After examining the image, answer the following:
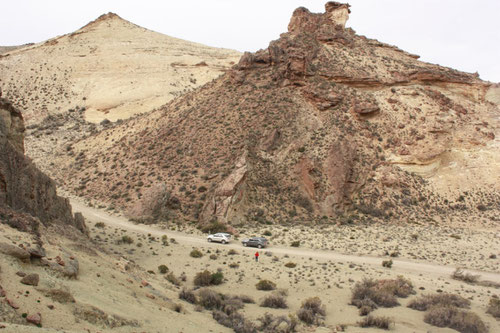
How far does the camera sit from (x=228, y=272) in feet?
77.7

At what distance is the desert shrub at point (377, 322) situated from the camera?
653 inches

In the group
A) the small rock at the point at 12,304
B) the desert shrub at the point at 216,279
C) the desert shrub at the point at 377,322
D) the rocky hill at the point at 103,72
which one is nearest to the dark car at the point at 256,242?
the desert shrub at the point at 216,279

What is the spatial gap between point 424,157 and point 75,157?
3874 cm

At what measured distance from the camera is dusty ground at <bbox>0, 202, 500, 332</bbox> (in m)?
11.7

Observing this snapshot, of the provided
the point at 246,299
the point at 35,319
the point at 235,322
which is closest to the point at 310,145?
the point at 246,299

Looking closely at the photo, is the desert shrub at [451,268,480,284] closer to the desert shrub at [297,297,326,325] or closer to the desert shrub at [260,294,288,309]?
the desert shrub at [297,297,326,325]

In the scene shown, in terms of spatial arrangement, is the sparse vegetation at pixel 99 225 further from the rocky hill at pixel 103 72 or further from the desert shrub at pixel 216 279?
the rocky hill at pixel 103 72

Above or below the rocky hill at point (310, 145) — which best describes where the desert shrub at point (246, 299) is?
below

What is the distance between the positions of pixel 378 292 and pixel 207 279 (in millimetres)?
8718

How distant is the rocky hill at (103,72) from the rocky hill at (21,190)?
40274mm

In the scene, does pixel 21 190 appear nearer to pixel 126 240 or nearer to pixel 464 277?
pixel 126 240

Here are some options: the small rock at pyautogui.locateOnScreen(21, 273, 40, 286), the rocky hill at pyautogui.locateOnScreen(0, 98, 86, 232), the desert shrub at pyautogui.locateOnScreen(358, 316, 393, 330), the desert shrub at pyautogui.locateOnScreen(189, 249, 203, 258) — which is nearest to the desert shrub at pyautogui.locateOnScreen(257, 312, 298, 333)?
the desert shrub at pyautogui.locateOnScreen(358, 316, 393, 330)

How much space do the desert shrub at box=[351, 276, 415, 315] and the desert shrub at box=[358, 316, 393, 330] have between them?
51.8 inches

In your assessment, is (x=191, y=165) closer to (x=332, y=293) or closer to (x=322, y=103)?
(x=322, y=103)
